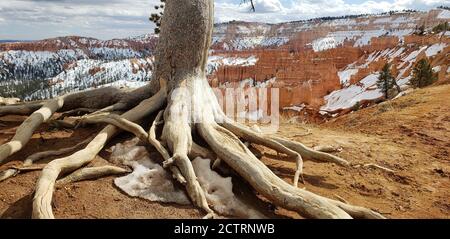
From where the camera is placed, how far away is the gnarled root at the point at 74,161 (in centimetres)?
496

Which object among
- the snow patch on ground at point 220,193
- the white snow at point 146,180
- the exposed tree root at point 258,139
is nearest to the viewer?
the snow patch on ground at point 220,193

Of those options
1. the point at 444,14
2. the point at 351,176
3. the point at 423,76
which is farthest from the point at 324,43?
the point at 351,176

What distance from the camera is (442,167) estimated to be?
8.13 m

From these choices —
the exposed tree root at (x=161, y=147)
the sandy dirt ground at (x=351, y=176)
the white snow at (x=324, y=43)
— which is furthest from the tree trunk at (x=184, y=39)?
the white snow at (x=324, y=43)

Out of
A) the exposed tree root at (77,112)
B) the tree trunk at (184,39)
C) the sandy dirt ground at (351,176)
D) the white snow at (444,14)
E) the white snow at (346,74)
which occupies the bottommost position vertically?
the white snow at (346,74)

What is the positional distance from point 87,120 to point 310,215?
4198mm

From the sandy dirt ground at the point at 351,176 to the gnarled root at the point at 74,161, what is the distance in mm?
197

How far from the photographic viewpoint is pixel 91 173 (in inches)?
234

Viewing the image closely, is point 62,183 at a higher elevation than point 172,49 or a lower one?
lower

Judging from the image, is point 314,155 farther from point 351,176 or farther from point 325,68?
point 325,68

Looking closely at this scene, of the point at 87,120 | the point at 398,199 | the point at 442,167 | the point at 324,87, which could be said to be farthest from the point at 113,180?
the point at 324,87

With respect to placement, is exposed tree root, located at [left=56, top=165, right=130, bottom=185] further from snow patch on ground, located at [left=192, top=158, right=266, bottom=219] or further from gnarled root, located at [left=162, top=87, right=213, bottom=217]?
snow patch on ground, located at [left=192, top=158, right=266, bottom=219]

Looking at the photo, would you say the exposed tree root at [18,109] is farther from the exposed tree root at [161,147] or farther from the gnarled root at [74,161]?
the exposed tree root at [161,147]

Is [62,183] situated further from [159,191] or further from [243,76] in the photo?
[243,76]
